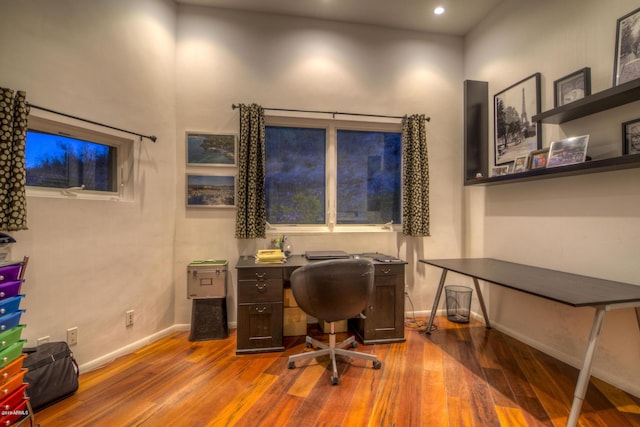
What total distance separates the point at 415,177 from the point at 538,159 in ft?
3.60

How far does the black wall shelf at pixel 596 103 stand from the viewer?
5.40 ft

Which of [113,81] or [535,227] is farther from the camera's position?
[535,227]

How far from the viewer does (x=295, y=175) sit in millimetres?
3225

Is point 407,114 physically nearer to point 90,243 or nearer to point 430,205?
point 430,205

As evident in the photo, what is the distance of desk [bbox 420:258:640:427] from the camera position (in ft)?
4.83

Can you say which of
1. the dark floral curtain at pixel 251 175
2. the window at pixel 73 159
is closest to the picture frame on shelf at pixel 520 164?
the dark floral curtain at pixel 251 175

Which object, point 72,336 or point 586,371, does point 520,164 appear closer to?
point 586,371

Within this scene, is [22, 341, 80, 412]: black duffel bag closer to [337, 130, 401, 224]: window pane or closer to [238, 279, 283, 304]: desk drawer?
[238, 279, 283, 304]: desk drawer

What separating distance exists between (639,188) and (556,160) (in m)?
0.49

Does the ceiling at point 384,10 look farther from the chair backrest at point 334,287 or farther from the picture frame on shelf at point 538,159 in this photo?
the chair backrest at point 334,287

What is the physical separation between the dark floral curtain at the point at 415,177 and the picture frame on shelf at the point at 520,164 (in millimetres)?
839

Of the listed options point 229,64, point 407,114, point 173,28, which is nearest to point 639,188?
point 407,114

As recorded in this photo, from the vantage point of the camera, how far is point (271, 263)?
251cm

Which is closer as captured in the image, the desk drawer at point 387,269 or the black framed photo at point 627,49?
the black framed photo at point 627,49
